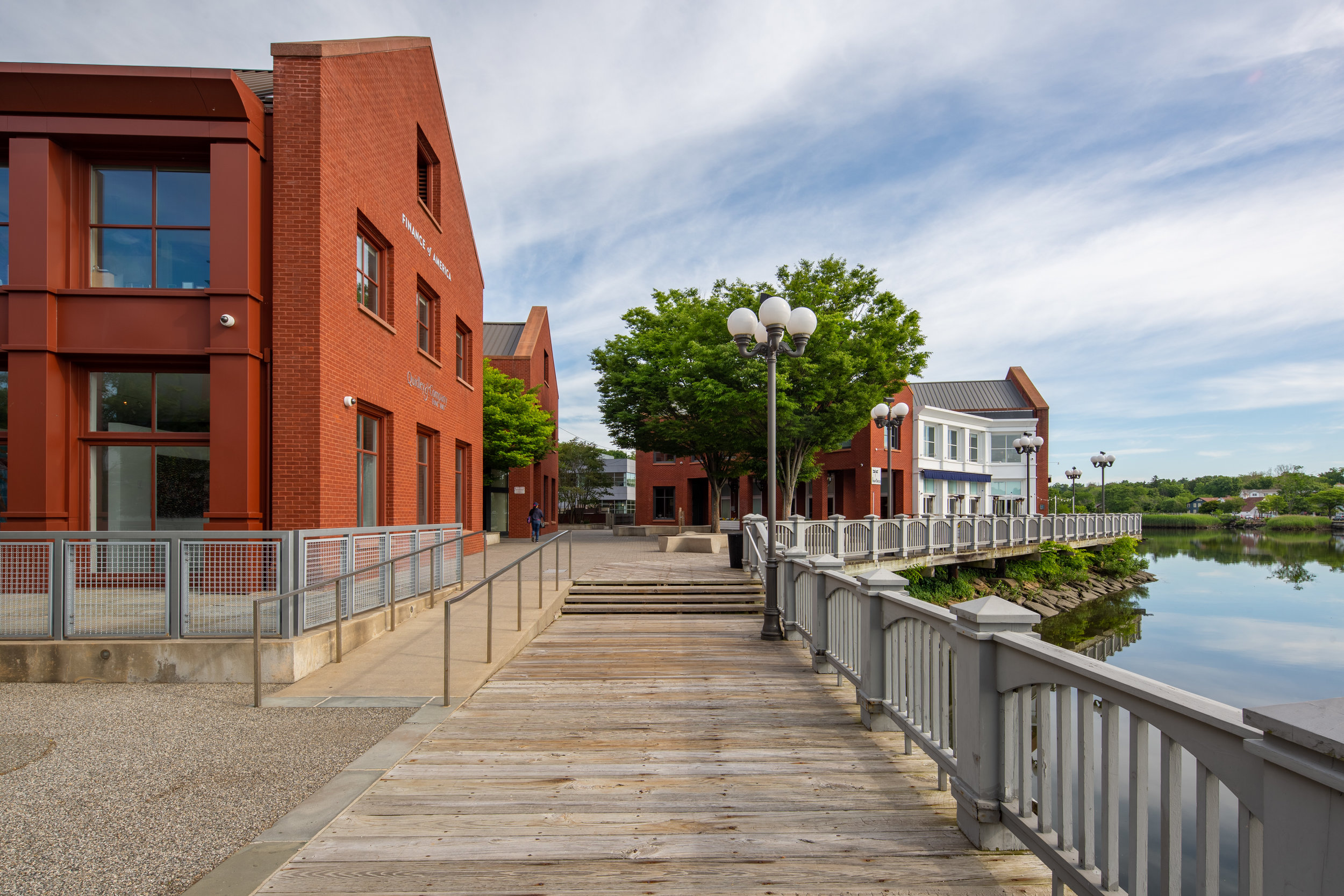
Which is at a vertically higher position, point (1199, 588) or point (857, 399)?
point (857, 399)

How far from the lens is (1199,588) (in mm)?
33938

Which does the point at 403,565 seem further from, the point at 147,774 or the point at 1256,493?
the point at 1256,493

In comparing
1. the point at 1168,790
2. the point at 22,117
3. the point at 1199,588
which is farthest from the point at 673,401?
the point at 1199,588

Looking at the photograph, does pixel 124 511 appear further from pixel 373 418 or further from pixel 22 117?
pixel 22 117

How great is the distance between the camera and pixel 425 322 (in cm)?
1666

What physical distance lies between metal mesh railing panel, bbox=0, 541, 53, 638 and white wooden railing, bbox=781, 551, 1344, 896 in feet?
28.4

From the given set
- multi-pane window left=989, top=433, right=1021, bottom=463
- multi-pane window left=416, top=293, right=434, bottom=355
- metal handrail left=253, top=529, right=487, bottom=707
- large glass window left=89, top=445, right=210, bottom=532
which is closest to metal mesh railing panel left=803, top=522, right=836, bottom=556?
metal handrail left=253, top=529, right=487, bottom=707

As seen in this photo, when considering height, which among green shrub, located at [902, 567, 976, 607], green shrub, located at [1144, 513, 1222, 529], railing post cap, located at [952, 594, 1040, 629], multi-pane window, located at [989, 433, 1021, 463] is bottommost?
green shrub, located at [1144, 513, 1222, 529]

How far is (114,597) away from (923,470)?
3815cm

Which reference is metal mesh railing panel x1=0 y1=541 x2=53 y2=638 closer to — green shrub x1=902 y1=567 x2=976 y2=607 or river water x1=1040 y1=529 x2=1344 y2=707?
river water x1=1040 y1=529 x2=1344 y2=707

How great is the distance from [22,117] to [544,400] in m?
26.3

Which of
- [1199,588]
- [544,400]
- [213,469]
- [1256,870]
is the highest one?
[544,400]

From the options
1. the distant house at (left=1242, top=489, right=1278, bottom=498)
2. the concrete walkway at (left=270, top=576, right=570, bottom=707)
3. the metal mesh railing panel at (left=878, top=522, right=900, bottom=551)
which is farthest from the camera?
the distant house at (left=1242, top=489, right=1278, bottom=498)

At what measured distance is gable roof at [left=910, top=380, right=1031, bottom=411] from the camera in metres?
48.6
